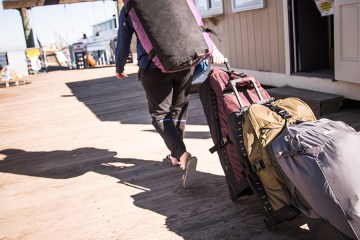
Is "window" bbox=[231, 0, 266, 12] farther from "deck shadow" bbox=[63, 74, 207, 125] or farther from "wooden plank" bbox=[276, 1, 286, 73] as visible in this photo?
"deck shadow" bbox=[63, 74, 207, 125]

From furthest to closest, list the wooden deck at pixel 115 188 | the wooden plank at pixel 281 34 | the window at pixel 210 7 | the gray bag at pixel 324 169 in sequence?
the window at pixel 210 7 → the wooden plank at pixel 281 34 → the wooden deck at pixel 115 188 → the gray bag at pixel 324 169

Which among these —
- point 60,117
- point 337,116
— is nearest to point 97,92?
point 60,117

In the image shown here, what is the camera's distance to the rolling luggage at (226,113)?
243 cm

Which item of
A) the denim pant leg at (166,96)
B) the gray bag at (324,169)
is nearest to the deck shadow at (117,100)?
the denim pant leg at (166,96)

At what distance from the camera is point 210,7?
7.78 meters

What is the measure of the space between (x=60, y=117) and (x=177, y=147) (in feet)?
12.9

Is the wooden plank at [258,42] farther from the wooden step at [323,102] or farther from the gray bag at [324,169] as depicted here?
the gray bag at [324,169]

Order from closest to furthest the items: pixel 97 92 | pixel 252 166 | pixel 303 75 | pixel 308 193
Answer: pixel 308 193, pixel 252 166, pixel 303 75, pixel 97 92

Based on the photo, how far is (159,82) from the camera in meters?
2.88

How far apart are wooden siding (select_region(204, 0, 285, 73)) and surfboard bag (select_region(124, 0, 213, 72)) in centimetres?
361

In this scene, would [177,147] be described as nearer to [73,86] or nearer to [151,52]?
[151,52]

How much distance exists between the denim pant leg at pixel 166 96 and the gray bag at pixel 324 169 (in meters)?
1.16

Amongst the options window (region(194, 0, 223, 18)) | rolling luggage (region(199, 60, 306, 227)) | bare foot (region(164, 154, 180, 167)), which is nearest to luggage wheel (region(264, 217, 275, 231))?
rolling luggage (region(199, 60, 306, 227))

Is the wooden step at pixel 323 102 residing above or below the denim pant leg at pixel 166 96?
below
